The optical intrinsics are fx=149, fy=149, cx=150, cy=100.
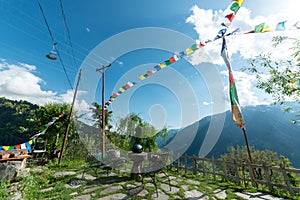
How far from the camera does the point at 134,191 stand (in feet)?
13.9

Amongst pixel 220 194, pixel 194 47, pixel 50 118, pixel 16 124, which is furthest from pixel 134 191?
pixel 16 124

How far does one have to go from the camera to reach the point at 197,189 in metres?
4.71

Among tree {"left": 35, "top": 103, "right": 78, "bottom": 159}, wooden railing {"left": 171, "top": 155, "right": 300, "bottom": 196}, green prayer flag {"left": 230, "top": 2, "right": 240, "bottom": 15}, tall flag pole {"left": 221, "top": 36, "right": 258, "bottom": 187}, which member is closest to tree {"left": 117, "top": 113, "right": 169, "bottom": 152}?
tree {"left": 35, "top": 103, "right": 78, "bottom": 159}

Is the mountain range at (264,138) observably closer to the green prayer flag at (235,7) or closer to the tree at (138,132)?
the tree at (138,132)

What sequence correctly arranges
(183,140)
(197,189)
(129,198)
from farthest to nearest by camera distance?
(183,140)
(197,189)
(129,198)

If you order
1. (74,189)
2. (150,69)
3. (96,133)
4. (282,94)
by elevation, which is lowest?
(74,189)

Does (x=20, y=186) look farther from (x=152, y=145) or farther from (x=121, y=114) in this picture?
(x=121, y=114)

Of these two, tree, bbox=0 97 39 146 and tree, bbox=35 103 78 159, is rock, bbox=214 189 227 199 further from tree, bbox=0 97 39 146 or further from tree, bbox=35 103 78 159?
tree, bbox=0 97 39 146

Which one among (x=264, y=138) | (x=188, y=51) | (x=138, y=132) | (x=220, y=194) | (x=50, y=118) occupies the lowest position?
(x=264, y=138)

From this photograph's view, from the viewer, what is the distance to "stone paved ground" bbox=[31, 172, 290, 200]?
389cm

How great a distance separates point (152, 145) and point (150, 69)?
10136 millimetres

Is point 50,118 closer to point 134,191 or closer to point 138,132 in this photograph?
point 138,132

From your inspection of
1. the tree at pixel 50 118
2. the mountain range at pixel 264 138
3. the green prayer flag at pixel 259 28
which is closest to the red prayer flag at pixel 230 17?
the green prayer flag at pixel 259 28

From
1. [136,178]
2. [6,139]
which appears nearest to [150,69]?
[136,178]
